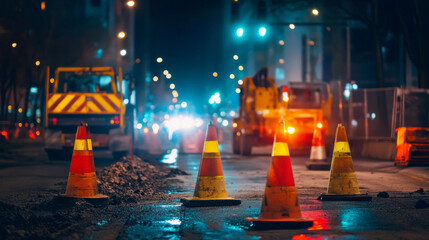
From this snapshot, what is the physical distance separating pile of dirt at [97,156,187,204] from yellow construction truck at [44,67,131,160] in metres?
5.67

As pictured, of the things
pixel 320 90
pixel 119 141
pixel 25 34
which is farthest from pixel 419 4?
pixel 25 34

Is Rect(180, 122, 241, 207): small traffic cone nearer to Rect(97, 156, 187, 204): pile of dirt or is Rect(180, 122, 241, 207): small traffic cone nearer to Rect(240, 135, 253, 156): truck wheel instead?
Rect(97, 156, 187, 204): pile of dirt

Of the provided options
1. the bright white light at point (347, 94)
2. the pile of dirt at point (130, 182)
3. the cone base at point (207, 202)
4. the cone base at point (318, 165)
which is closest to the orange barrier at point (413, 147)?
the cone base at point (318, 165)

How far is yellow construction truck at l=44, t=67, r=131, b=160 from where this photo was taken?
21078 millimetres

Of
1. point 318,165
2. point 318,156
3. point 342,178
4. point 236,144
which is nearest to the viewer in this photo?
point 342,178

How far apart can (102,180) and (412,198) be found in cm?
535

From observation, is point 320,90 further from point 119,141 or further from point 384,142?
point 119,141

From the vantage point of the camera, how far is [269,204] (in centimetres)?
743

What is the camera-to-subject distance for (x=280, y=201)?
744 cm

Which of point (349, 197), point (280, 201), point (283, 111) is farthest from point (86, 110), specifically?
point (280, 201)

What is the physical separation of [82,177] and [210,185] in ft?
5.83

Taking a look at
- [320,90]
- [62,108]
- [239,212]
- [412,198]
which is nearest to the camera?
[239,212]

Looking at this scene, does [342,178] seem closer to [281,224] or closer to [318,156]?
[281,224]

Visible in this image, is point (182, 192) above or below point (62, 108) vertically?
below
